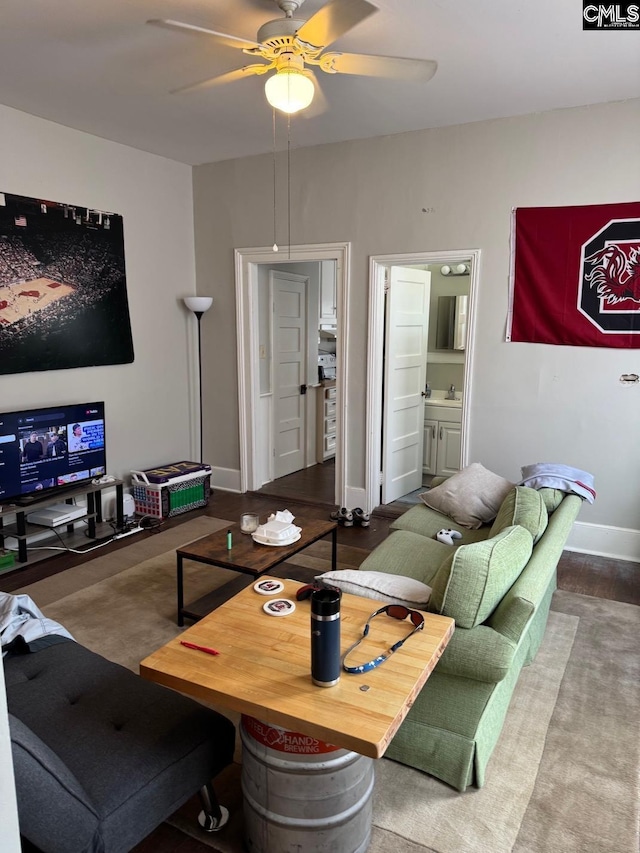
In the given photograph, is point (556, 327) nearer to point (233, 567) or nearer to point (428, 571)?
point (428, 571)

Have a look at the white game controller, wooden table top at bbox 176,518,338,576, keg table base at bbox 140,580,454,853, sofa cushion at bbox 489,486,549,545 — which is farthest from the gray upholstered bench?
the white game controller

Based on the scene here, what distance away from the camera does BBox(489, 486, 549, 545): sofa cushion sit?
264 cm

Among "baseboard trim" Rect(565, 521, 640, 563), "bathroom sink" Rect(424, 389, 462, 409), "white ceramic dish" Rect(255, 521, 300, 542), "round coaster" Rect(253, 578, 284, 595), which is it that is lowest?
"baseboard trim" Rect(565, 521, 640, 563)

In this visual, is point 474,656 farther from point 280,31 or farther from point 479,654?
point 280,31

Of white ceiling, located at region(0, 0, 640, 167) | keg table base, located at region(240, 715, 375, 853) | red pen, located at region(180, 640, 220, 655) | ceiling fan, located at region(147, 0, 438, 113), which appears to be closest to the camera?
keg table base, located at region(240, 715, 375, 853)

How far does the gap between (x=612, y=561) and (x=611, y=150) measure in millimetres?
2683

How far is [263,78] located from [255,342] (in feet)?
7.94

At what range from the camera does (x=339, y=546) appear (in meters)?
4.35

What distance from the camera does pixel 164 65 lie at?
10.9 ft

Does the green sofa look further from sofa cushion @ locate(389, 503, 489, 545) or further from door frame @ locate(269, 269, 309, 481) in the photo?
door frame @ locate(269, 269, 309, 481)

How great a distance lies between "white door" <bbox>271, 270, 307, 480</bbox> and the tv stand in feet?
6.18

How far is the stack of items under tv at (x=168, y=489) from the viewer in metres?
4.88

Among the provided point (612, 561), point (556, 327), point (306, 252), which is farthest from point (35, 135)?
point (612, 561)

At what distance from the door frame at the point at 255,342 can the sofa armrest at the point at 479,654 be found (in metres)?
3.19
